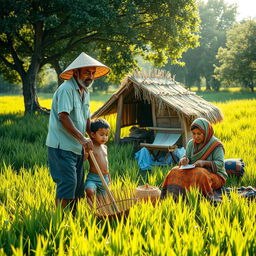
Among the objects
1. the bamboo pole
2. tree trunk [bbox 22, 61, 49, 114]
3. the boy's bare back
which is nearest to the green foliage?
tree trunk [bbox 22, 61, 49, 114]

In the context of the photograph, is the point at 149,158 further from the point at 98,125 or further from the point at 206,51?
the point at 206,51

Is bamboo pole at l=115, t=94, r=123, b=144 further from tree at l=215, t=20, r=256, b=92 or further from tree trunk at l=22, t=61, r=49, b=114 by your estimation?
tree at l=215, t=20, r=256, b=92

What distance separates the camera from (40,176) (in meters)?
4.92

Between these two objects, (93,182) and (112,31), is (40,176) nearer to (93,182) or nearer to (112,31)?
(93,182)

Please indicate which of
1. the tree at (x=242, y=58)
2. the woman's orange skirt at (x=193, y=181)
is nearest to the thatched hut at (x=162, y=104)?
the woman's orange skirt at (x=193, y=181)

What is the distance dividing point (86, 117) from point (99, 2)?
27.8 feet

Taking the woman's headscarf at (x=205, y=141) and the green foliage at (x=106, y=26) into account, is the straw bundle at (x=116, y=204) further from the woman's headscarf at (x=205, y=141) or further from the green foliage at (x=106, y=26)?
the green foliage at (x=106, y=26)

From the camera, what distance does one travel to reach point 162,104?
7.10m

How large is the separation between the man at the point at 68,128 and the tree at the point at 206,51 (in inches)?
1822

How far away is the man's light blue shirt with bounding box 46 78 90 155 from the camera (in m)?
3.46

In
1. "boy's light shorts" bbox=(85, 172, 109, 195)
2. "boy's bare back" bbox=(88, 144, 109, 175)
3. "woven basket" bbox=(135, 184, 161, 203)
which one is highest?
"boy's bare back" bbox=(88, 144, 109, 175)

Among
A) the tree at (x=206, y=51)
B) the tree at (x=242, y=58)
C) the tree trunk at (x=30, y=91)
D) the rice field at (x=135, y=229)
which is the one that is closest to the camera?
the rice field at (x=135, y=229)

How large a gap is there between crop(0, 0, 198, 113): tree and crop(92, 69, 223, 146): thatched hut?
3.84 metres

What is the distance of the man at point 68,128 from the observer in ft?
11.3
